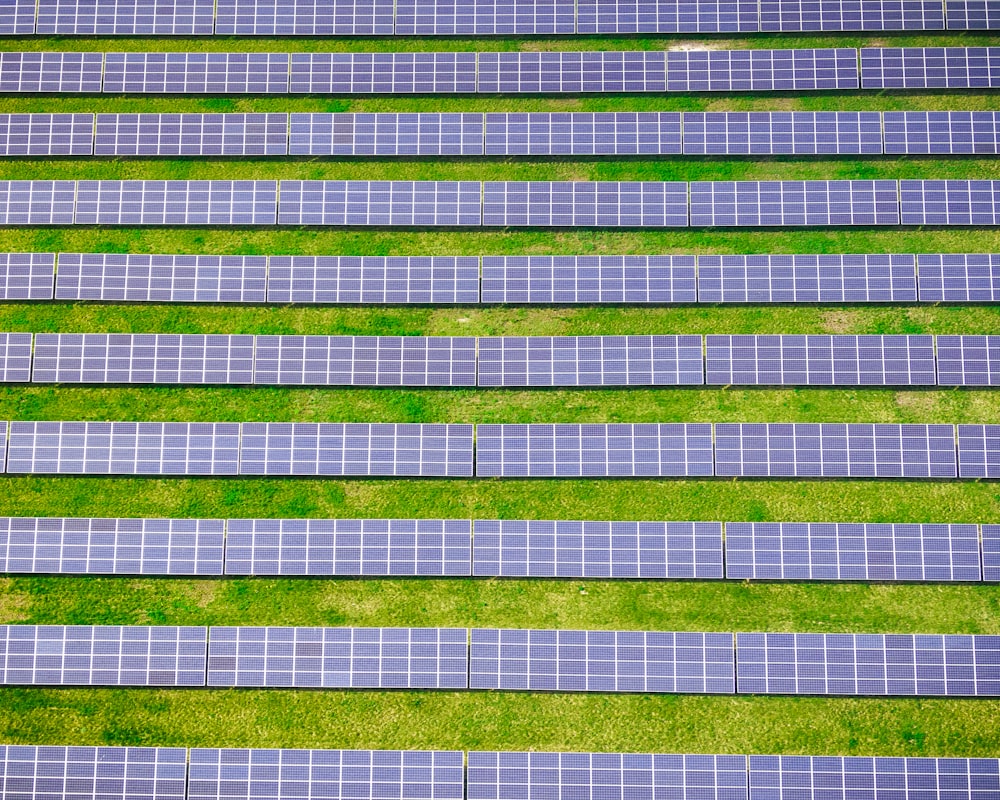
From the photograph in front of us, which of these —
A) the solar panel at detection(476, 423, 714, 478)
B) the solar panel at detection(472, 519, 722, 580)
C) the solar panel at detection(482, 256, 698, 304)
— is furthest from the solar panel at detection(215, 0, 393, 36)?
the solar panel at detection(472, 519, 722, 580)

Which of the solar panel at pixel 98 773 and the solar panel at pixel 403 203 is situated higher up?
the solar panel at pixel 403 203

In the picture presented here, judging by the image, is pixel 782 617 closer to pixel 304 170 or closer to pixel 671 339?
pixel 671 339

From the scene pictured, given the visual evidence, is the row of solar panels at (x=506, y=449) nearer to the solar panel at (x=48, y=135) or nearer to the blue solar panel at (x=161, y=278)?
the blue solar panel at (x=161, y=278)

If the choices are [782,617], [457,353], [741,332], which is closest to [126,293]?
[457,353]

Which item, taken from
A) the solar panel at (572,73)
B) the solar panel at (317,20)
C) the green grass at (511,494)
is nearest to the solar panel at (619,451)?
the green grass at (511,494)

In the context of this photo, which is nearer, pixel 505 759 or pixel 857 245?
pixel 505 759

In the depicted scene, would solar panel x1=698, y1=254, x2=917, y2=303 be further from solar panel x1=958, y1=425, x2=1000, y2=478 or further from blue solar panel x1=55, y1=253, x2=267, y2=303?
blue solar panel x1=55, y1=253, x2=267, y2=303
